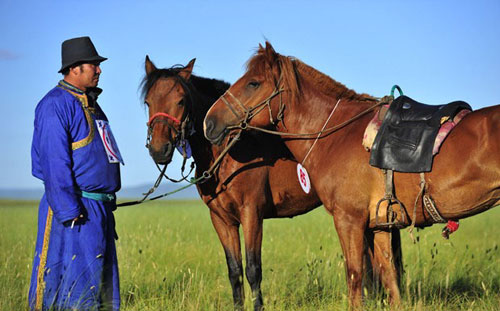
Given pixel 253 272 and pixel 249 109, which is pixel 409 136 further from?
pixel 253 272

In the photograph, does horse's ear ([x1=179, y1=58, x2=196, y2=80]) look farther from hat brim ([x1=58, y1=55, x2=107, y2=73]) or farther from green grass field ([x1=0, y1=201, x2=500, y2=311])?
green grass field ([x1=0, y1=201, x2=500, y2=311])

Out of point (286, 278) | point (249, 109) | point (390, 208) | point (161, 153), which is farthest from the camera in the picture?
point (286, 278)

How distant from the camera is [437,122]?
432cm

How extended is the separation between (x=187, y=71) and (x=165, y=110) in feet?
2.49

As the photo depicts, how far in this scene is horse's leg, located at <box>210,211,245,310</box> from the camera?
5.97m

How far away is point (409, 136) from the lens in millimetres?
4391

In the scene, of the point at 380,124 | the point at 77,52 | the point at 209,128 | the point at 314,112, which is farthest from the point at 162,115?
the point at 380,124

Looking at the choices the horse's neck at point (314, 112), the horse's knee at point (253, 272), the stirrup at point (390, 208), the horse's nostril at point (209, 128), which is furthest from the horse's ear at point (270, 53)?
the horse's knee at point (253, 272)

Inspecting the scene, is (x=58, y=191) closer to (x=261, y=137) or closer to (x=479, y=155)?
(x=261, y=137)

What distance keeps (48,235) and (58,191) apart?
0.49m

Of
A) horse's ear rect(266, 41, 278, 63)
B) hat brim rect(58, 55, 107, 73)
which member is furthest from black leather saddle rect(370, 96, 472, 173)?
hat brim rect(58, 55, 107, 73)

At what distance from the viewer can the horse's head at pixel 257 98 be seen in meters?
5.04

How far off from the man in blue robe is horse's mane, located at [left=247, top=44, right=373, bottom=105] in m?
1.61

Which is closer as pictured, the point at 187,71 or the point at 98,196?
the point at 98,196
